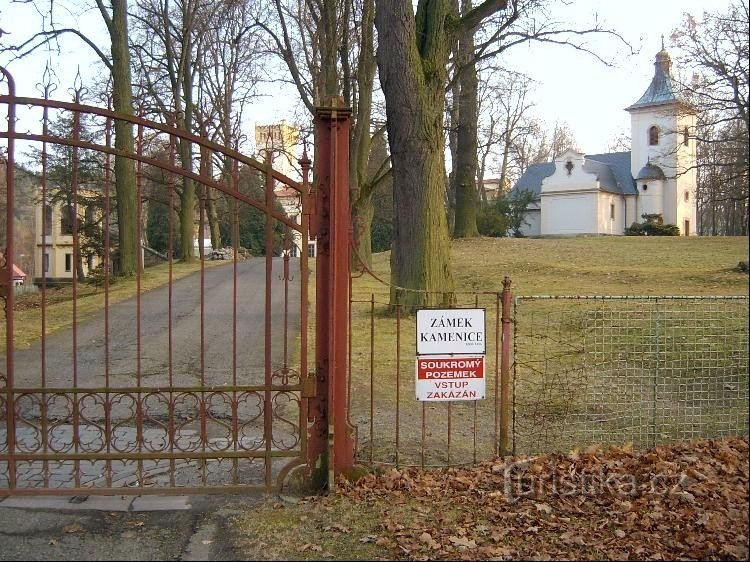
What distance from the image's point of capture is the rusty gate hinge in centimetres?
561

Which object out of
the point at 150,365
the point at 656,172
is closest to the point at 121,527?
the point at 150,365

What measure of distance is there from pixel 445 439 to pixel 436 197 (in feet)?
20.4

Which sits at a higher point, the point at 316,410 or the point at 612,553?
the point at 316,410

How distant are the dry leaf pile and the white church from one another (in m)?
50.1

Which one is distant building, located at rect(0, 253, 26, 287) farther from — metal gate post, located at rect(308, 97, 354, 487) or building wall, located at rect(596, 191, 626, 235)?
building wall, located at rect(596, 191, 626, 235)

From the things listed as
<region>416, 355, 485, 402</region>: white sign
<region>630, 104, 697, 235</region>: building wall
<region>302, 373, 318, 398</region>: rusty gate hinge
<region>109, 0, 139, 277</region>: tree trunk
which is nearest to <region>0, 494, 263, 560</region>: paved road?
<region>302, 373, 318, 398</region>: rusty gate hinge

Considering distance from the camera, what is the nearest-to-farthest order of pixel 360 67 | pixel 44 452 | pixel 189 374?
1. pixel 44 452
2. pixel 189 374
3. pixel 360 67

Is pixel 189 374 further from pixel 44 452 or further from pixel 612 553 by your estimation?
pixel 612 553

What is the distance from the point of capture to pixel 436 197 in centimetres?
1262

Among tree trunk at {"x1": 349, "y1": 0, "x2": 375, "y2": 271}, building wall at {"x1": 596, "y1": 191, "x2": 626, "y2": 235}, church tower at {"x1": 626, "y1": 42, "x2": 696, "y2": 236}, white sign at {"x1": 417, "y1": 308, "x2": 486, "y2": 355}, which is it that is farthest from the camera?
building wall at {"x1": 596, "y1": 191, "x2": 626, "y2": 235}

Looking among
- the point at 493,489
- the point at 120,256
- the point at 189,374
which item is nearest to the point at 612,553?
the point at 493,489

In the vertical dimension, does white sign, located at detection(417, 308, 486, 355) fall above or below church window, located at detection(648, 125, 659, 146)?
below

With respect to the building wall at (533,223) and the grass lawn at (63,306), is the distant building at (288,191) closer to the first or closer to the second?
the grass lawn at (63,306)

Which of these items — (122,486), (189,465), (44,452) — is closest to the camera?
(44,452)
